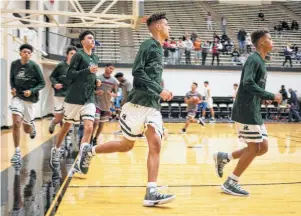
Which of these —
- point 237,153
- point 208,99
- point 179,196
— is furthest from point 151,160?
point 208,99

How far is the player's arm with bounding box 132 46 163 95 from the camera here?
4.14 metres

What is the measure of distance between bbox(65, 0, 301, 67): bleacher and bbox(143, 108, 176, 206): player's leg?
63.4 feet

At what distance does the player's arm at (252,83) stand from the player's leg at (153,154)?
41.8 inches

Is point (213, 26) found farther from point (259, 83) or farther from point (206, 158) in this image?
point (259, 83)

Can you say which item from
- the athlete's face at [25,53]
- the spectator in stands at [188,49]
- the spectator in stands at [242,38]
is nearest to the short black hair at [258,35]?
the athlete's face at [25,53]

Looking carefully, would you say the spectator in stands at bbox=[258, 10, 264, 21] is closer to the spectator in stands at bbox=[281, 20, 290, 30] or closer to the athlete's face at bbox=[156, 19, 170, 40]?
the spectator in stands at bbox=[281, 20, 290, 30]

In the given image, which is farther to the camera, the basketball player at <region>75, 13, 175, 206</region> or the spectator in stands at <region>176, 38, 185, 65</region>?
the spectator in stands at <region>176, 38, 185, 65</region>

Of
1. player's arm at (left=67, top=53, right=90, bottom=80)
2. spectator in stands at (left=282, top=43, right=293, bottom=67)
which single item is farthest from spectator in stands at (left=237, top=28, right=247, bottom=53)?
player's arm at (left=67, top=53, right=90, bottom=80)

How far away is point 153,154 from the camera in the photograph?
420 centimetres

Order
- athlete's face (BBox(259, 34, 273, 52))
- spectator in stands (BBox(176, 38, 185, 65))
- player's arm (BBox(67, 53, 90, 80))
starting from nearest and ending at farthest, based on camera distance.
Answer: athlete's face (BBox(259, 34, 273, 52)), player's arm (BBox(67, 53, 90, 80)), spectator in stands (BBox(176, 38, 185, 65))

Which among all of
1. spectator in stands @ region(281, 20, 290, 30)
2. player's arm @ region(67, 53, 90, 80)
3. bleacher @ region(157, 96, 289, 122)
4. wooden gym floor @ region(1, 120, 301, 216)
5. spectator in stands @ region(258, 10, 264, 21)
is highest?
spectator in stands @ region(258, 10, 264, 21)

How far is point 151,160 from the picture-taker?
4184 millimetres

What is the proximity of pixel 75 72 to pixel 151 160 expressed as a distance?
2218 mm

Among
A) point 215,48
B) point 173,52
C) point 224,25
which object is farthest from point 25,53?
point 224,25
